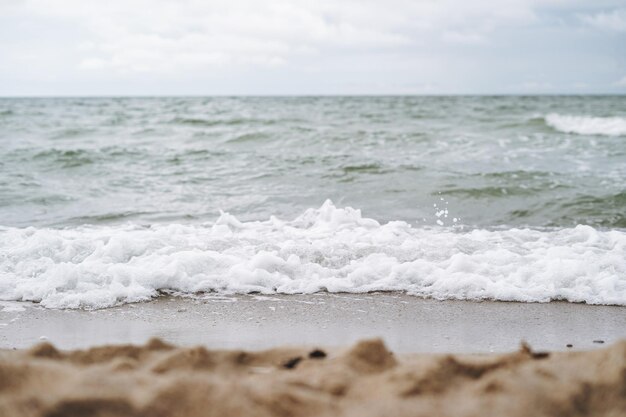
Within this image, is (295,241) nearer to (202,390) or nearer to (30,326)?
(30,326)

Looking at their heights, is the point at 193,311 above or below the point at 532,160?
below

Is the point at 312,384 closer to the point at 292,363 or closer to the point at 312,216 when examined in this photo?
the point at 292,363

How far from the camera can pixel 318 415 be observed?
1.76 meters

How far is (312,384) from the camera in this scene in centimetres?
198

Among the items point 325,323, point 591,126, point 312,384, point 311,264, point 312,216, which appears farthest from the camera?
point 591,126

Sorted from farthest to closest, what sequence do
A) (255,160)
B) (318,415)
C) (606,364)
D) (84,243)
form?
1. (255,160)
2. (84,243)
3. (606,364)
4. (318,415)

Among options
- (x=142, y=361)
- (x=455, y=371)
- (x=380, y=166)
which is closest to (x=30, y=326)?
(x=142, y=361)

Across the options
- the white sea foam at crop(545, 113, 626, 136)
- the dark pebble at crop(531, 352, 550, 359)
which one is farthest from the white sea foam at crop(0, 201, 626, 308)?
the white sea foam at crop(545, 113, 626, 136)

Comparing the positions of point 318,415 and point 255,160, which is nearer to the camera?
point 318,415

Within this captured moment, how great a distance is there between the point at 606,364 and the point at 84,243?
4.73 metres

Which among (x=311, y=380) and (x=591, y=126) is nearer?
(x=311, y=380)

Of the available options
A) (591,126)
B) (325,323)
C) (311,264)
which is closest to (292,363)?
(325,323)

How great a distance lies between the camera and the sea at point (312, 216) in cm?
441

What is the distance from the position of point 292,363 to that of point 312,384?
A: 31 centimetres
